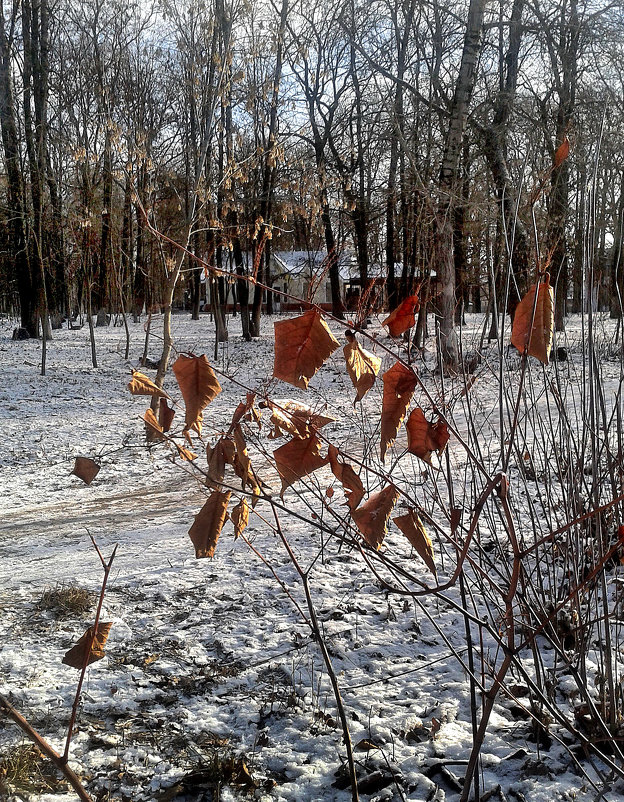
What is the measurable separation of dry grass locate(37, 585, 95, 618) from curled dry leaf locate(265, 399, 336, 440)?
8.14ft

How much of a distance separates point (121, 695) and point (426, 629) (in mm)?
1468

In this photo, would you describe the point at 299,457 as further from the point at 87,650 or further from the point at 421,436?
the point at 87,650

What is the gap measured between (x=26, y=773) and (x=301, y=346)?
1.90 m

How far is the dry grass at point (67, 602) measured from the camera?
3252mm

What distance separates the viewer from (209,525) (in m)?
1.17

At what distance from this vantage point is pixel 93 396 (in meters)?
11.0

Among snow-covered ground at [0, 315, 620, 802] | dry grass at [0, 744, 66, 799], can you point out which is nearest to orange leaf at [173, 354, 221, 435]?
snow-covered ground at [0, 315, 620, 802]

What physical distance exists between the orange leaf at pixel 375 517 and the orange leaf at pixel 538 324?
33 centimetres

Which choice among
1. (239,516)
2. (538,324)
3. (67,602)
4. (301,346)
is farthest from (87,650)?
(67,602)

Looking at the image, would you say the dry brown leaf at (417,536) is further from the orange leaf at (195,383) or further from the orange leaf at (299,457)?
the orange leaf at (195,383)

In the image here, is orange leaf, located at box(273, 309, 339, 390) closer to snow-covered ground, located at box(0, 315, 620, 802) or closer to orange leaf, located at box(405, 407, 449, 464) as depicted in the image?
orange leaf, located at box(405, 407, 449, 464)

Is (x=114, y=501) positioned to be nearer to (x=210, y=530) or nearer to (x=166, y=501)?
(x=166, y=501)

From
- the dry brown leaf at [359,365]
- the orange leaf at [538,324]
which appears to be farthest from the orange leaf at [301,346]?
the orange leaf at [538,324]

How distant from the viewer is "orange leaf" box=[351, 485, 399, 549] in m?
0.98
